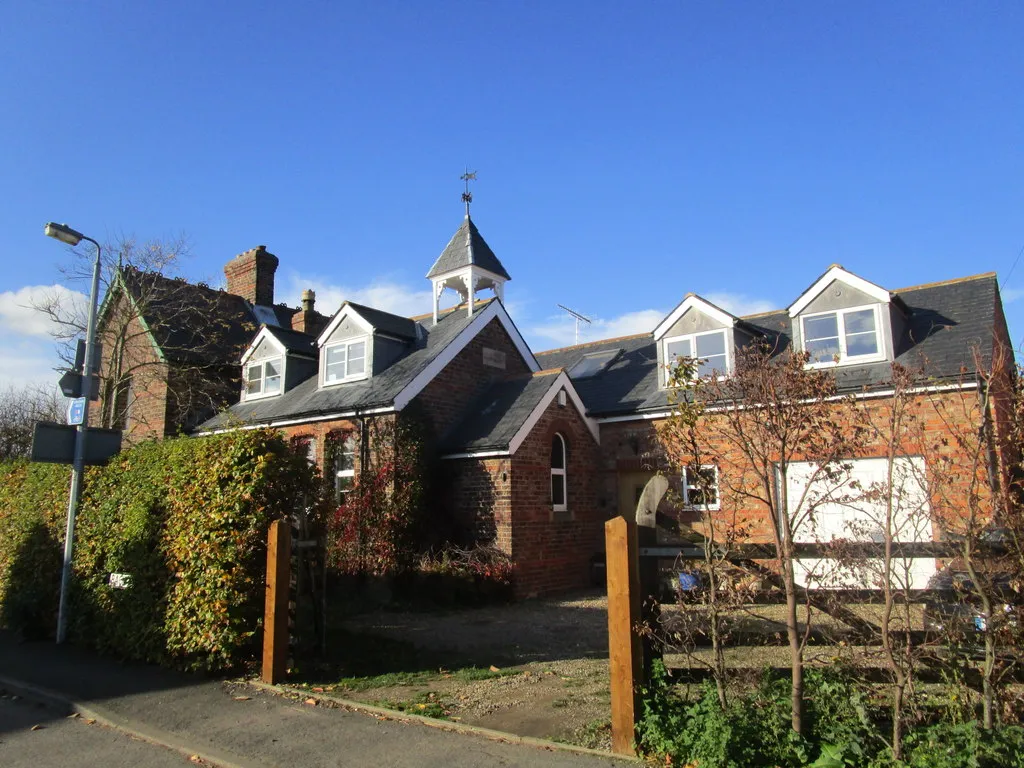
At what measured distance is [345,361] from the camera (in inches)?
774

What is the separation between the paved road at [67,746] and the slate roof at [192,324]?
54.2 feet

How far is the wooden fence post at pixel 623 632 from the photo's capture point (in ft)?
17.8

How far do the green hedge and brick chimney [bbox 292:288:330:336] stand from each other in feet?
51.9

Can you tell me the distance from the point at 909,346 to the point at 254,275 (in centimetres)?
2270

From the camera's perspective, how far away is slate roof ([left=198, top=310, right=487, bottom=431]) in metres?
17.2

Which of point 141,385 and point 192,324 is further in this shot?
point 192,324

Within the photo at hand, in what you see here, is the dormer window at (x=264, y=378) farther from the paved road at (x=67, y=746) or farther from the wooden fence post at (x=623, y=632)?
the wooden fence post at (x=623, y=632)

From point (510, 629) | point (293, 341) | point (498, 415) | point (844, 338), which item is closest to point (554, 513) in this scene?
point (498, 415)

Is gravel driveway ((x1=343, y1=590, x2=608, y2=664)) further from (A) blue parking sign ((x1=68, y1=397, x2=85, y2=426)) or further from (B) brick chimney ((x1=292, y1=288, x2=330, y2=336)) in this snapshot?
(B) brick chimney ((x1=292, y1=288, x2=330, y2=336))

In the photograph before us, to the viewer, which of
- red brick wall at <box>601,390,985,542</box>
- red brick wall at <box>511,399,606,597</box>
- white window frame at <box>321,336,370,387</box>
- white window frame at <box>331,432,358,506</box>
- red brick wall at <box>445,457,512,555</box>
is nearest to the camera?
red brick wall at <box>601,390,985,542</box>

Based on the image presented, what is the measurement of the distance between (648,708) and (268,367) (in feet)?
63.1

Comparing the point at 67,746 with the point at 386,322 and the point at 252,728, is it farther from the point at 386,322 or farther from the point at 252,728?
the point at 386,322

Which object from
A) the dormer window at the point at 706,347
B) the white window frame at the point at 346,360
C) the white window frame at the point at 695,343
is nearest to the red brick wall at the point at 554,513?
the white window frame at the point at 695,343

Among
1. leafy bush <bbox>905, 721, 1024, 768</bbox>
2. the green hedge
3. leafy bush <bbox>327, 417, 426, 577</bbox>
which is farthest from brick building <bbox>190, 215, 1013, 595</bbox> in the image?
leafy bush <bbox>905, 721, 1024, 768</bbox>
